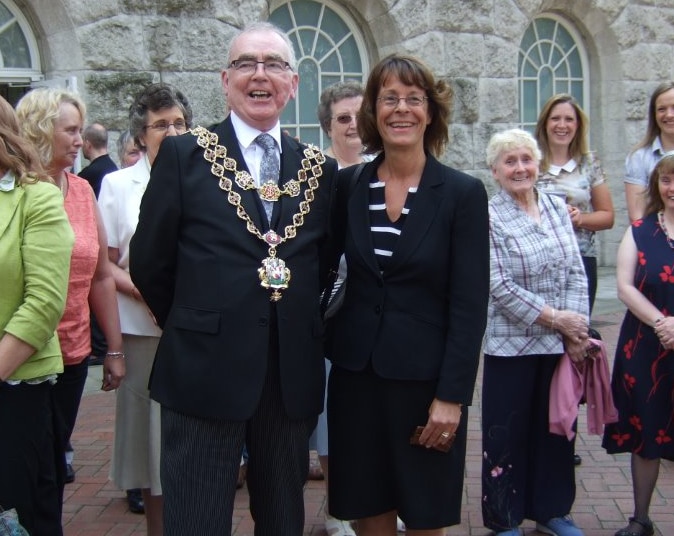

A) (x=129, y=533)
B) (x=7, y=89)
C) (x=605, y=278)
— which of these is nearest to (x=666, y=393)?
(x=129, y=533)

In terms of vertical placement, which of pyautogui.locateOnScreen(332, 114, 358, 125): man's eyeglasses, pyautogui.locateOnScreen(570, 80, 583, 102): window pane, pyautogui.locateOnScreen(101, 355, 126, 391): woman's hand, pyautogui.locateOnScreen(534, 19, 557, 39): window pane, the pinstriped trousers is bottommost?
the pinstriped trousers

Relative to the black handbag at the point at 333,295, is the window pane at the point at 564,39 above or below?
above

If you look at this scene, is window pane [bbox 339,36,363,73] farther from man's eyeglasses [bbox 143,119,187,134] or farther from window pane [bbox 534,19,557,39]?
man's eyeglasses [bbox 143,119,187,134]

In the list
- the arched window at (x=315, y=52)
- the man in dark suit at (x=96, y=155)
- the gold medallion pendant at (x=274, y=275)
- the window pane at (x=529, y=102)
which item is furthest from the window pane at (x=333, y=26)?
the gold medallion pendant at (x=274, y=275)

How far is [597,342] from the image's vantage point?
3920 mm

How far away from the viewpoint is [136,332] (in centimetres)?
379

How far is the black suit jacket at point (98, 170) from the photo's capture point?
651cm

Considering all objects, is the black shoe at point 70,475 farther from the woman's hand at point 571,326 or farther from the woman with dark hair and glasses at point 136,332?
the woman's hand at point 571,326

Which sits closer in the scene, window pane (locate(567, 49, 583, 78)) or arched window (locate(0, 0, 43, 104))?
arched window (locate(0, 0, 43, 104))

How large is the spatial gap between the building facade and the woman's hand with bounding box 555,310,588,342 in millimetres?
4594

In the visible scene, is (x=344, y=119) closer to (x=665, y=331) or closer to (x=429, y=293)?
(x=429, y=293)

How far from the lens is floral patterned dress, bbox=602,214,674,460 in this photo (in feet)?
13.0

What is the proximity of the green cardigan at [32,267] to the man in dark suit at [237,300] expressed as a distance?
0.85 ft

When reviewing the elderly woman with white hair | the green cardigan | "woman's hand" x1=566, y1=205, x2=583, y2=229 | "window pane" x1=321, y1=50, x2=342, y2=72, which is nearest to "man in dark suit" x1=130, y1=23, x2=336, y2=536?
the green cardigan
